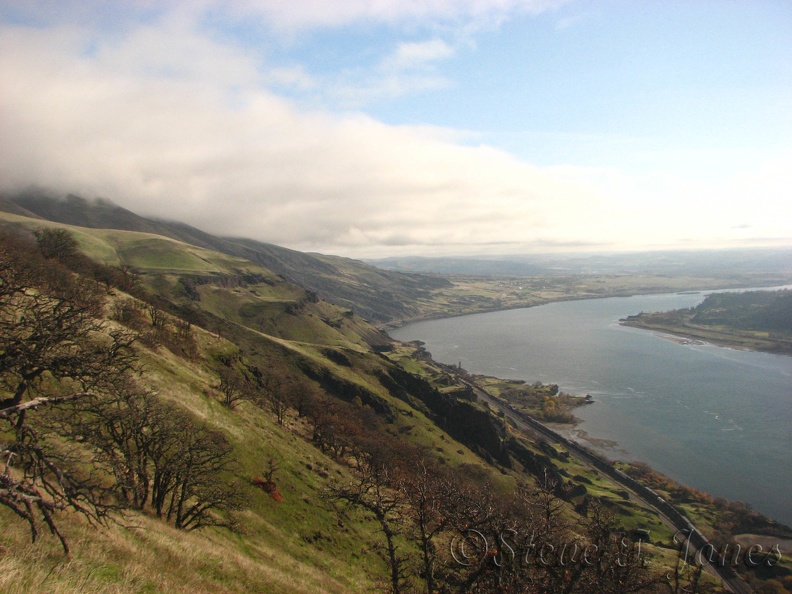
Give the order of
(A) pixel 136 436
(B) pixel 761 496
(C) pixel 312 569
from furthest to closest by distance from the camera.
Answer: (B) pixel 761 496 → (C) pixel 312 569 → (A) pixel 136 436

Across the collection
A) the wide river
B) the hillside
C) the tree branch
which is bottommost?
the wide river

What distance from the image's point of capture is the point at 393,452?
70500 mm

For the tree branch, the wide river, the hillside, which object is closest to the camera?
the tree branch

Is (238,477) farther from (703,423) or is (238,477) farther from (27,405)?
(703,423)

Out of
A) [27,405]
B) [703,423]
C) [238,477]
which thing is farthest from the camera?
[703,423]

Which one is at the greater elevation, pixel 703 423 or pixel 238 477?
pixel 238 477

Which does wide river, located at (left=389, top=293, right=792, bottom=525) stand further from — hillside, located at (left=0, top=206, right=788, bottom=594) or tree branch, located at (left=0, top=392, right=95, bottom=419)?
tree branch, located at (left=0, top=392, right=95, bottom=419)

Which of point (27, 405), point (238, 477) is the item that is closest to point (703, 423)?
point (238, 477)

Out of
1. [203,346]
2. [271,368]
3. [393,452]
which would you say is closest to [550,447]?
[393,452]

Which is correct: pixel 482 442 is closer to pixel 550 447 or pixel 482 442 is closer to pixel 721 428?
pixel 550 447

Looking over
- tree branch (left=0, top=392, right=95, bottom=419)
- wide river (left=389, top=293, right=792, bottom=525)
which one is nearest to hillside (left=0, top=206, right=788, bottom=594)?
tree branch (left=0, top=392, right=95, bottom=419)

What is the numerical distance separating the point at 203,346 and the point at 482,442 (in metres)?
79.0

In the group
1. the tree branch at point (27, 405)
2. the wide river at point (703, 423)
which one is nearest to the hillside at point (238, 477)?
the tree branch at point (27, 405)

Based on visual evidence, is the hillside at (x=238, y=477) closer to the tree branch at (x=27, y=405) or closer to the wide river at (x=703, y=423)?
the tree branch at (x=27, y=405)
